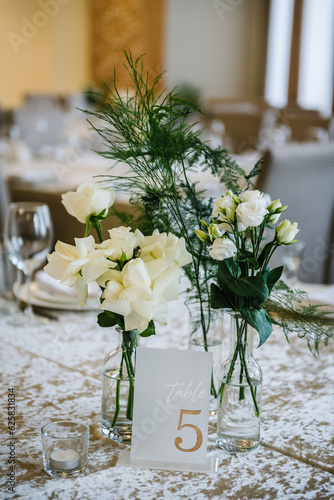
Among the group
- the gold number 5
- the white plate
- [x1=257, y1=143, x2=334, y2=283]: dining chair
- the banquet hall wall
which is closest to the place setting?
the gold number 5

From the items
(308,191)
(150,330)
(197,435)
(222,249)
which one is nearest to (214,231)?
(222,249)

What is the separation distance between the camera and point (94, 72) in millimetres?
10328

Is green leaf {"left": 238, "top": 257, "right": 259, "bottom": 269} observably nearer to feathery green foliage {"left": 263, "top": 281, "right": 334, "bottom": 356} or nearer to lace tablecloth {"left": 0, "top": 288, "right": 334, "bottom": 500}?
feathery green foliage {"left": 263, "top": 281, "right": 334, "bottom": 356}

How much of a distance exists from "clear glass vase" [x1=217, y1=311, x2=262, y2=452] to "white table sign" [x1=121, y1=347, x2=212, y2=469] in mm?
48

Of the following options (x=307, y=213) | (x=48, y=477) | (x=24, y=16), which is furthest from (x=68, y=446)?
A: (x=24, y=16)

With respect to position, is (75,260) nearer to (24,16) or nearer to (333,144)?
(333,144)

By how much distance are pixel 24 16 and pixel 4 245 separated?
30.3 ft

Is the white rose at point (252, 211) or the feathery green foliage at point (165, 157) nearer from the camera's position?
the white rose at point (252, 211)

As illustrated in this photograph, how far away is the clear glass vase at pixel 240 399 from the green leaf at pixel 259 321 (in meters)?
0.05

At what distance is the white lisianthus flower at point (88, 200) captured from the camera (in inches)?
33.9

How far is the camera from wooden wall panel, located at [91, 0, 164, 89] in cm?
909

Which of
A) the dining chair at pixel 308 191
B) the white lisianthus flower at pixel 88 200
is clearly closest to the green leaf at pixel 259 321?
the white lisianthus flower at pixel 88 200

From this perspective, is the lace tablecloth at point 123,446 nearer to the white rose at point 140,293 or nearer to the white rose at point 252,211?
the white rose at point 140,293

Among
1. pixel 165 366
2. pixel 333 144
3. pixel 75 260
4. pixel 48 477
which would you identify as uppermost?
pixel 333 144
